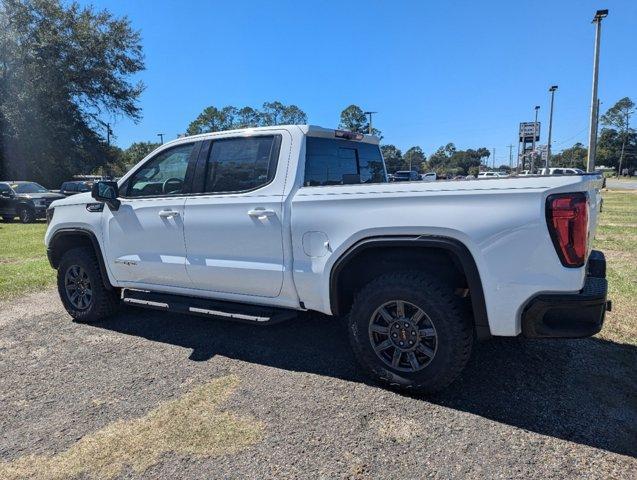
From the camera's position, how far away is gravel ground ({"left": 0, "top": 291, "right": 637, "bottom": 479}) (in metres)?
2.65

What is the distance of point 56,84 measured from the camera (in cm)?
3178

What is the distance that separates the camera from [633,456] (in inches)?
104

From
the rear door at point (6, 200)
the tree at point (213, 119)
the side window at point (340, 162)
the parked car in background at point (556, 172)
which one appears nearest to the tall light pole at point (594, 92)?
the parked car in background at point (556, 172)

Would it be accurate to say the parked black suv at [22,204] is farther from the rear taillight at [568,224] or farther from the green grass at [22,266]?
the rear taillight at [568,224]

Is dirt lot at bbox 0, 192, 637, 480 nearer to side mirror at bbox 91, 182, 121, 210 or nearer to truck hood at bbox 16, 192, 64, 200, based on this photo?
side mirror at bbox 91, 182, 121, 210

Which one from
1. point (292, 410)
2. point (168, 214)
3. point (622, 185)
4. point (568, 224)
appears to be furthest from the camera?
point (622, 185)

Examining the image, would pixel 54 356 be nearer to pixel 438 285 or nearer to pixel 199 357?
pixel 199 357

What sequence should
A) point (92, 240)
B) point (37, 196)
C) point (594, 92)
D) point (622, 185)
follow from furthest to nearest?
point (622, 185) < point (594, 92) < point (37, 196) < point (92, 240)

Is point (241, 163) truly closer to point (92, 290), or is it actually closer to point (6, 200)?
point (92, 290)

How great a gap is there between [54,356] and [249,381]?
1993 millimetres

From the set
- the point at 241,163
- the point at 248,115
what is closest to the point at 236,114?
the point at 248,115

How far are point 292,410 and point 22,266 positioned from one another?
758 cm

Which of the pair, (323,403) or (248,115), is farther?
(248,115)

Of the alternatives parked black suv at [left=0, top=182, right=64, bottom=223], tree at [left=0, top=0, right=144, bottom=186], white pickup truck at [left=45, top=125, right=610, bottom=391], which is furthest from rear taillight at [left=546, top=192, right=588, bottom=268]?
tree at [left=0, top=0, right=144, bottom=186]
